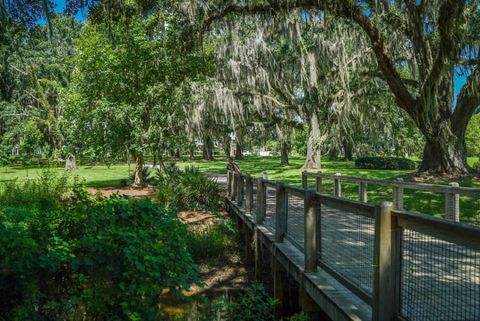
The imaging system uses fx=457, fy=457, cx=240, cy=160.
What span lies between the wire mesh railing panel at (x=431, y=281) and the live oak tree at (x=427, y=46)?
764cm

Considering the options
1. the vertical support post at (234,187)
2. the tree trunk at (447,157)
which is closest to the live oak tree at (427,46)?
the tree trunk at (447,157)

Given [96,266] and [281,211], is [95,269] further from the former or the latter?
[281,211]

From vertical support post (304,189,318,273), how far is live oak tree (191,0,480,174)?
6.11m

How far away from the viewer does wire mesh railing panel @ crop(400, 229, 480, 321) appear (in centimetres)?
320

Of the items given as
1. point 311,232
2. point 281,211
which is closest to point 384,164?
point 281,211

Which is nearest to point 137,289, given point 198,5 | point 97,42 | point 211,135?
point 198,5

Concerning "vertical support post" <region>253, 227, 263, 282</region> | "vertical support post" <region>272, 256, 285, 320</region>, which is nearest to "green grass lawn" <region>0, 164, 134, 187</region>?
"vertical support post" <region>253, 227, 263, 282</region>

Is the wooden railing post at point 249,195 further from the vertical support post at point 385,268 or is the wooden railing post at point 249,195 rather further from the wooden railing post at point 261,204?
the vertical support post at point 385,268

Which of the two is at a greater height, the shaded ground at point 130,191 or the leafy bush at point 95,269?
the leafy bush at point 95,269

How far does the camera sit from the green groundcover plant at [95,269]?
3936 mm

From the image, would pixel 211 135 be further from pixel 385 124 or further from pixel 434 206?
pixel 434 206

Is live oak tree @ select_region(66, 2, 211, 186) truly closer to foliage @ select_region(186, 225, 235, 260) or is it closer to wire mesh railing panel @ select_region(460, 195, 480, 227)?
foliage @ select_region(186, 225, 235, 260)

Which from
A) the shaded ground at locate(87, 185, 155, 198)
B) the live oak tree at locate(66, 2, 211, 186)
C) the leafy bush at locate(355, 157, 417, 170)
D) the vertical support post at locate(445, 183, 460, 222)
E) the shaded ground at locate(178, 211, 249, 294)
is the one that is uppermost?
the live oak tree at locate(66, 2, 211, 186)

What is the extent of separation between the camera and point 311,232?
5.37 m
